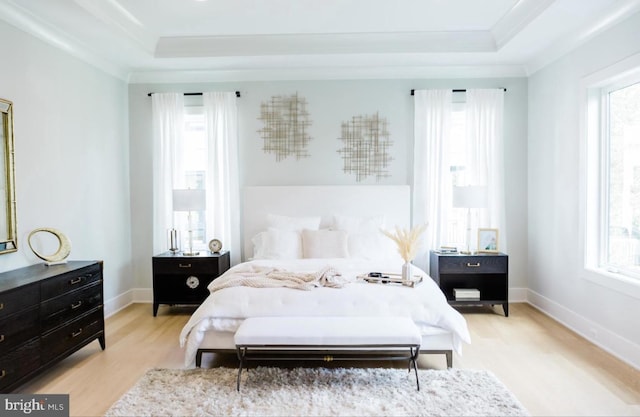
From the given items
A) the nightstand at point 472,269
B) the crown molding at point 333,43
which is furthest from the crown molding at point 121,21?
the nightstand at point 472,269

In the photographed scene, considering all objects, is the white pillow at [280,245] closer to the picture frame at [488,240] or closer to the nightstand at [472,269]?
the nightstand at [472,269]

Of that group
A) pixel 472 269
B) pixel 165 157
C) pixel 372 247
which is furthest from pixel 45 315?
pixel 472 269

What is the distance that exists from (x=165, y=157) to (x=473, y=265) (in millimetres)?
3718

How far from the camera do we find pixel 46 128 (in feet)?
11.5

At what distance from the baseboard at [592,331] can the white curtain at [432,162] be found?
1290mm

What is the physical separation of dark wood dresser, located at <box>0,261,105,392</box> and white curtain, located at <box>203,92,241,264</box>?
5.19ft

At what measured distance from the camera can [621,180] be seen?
3.41 metres

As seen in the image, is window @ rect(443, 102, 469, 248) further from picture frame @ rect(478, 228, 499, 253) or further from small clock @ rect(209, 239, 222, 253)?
small clock @ rect(209, 239, 222, 253)

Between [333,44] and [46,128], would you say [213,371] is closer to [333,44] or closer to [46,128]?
[46,128]

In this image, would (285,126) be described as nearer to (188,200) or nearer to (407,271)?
(188,200)

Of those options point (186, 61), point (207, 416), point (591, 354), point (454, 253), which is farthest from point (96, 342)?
point (591, 354)

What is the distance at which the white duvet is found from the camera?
2.92 m

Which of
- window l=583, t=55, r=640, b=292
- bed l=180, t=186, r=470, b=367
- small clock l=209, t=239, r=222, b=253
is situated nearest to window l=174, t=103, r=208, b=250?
small clock l=209, t=239, r=222, b=253

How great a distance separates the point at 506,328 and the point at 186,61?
14.1ft
